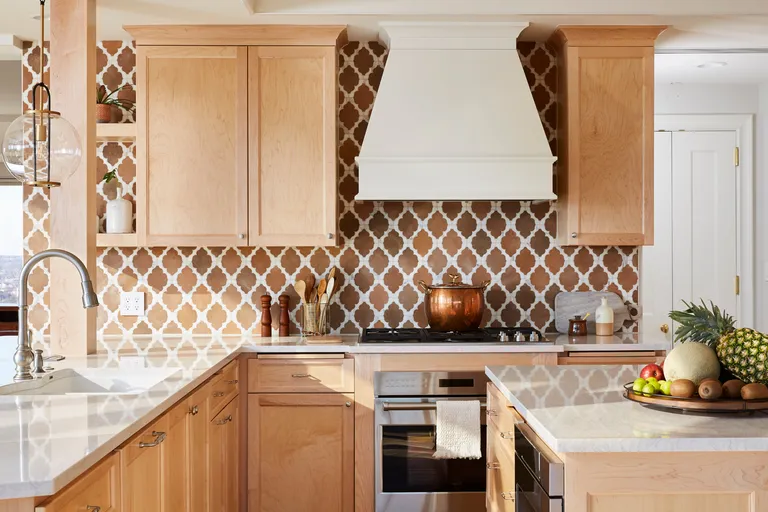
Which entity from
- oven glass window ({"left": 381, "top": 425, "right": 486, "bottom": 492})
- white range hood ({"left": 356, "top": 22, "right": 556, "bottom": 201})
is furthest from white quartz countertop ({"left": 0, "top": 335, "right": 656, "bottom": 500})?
white range hood ({"left": 356, "top": 22, "right": 556, "bottom": 201})

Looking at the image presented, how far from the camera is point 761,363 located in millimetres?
1763

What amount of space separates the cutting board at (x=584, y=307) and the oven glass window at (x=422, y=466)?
881 mm

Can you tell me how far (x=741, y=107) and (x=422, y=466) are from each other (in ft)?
11.1

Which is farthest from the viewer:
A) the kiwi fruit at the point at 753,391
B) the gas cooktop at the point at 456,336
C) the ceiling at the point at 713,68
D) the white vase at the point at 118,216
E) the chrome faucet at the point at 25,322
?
the ceiling at the point at 713,68

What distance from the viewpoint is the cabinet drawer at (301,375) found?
3357 mm

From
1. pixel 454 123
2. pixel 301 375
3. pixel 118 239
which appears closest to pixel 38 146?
pixel 118 239

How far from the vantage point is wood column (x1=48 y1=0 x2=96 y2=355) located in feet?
9.92

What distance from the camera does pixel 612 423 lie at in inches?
66.9

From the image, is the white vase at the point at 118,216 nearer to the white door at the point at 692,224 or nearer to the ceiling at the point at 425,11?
the ceiling at the point at 425,11

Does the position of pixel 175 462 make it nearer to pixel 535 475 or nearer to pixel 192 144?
pixel 535 475

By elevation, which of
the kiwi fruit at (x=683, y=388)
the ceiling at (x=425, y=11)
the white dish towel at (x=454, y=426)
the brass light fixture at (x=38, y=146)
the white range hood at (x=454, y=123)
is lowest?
the white dish towel at (x=454, y=426)

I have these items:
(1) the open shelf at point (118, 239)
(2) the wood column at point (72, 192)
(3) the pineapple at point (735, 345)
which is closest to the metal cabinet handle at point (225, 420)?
(2) the wood column at point (72, 192)

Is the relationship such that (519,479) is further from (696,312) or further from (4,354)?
(4,354)

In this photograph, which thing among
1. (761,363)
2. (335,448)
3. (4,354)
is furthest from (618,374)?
(4,354)
